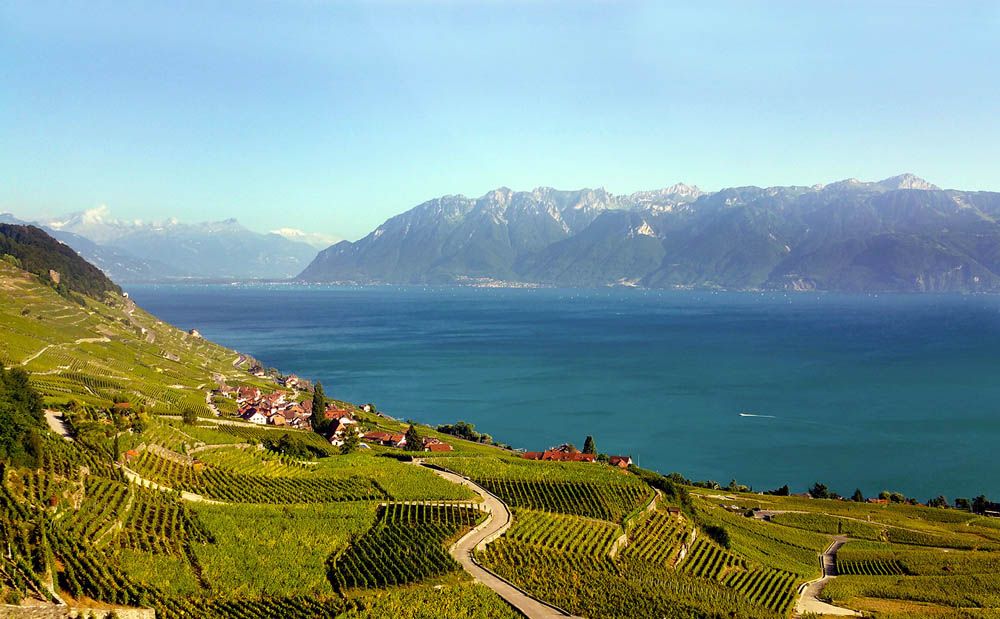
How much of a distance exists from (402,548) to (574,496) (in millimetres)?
16626

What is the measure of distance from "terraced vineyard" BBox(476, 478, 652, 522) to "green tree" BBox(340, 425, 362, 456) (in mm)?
18644

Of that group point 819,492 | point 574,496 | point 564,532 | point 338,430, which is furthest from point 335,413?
point 819,492

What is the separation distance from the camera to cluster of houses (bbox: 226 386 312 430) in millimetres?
81656

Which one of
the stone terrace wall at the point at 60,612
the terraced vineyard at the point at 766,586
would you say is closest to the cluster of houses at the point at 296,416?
the terraced vineyard at the point at 766,586

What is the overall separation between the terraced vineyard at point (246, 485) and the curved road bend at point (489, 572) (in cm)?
681

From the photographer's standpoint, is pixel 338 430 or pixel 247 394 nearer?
pixel 338 430

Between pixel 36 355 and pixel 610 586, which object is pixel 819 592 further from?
pixel 36 355

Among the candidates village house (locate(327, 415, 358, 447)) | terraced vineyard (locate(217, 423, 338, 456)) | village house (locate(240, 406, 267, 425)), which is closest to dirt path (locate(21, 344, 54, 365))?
village house (locate(240, 406, 267, 425))

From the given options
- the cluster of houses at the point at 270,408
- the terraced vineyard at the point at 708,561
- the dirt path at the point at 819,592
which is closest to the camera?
the dirt path at the point at 819,592

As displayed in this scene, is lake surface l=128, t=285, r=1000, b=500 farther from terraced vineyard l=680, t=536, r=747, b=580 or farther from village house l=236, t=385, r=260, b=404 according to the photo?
terraced vineyard l=680, t=536, r=747, b=580

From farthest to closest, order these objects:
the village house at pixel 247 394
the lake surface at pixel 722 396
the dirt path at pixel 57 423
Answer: the village house at pixel 247 394 → the lake surface at pixel 722 396 → the dirt path at pixel 57 423

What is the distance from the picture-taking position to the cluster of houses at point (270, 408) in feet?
268

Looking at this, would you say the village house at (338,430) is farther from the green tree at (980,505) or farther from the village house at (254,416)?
the green tree at (980,505)

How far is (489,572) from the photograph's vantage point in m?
33.3
